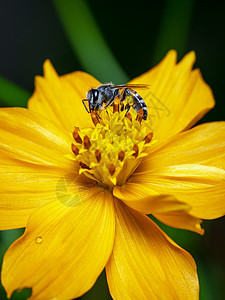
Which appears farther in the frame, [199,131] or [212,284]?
[212,284]

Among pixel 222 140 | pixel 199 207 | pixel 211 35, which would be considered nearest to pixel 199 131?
pixel 222 140

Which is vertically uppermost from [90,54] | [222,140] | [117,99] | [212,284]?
[90,54]

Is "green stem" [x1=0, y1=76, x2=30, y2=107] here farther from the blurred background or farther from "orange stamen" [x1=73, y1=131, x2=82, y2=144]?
"orange stamen" [x1=73, y1=131, x2=82, y2=144]

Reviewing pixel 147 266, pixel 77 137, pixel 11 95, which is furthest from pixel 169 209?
pixel 11 95

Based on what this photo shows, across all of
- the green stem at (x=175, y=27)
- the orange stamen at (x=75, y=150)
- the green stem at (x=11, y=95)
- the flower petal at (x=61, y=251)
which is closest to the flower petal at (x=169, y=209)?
the flower petal at (x=61, y=251)

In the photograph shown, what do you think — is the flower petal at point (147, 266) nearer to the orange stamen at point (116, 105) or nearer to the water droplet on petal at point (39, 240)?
the water droplet on petal at point (39, 240)

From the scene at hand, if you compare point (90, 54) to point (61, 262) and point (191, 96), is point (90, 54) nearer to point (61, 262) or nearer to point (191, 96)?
point (191, 96)

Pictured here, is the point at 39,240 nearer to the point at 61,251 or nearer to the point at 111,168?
the point at 61,251
